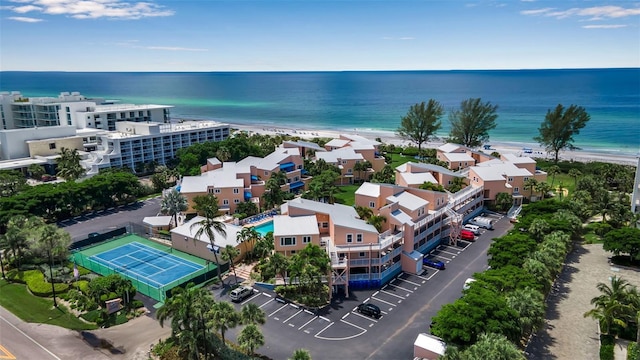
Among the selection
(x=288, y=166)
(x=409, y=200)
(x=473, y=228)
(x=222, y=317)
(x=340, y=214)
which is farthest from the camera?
(x=288, y=166)

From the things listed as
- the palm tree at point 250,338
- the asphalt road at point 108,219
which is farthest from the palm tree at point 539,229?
the asphalt road at point 108,219

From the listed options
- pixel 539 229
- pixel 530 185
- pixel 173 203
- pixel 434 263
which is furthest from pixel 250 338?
pixel 530 185

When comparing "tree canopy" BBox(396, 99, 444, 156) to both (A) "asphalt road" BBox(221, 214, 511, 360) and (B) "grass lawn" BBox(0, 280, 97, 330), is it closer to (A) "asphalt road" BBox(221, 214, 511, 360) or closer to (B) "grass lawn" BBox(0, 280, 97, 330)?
(A) "asphalt road" BBox(221, 214, 511, 360)

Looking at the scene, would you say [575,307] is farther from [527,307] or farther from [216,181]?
[216,181]

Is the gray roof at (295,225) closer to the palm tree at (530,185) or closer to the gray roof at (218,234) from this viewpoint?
the gray roof at (218,234)

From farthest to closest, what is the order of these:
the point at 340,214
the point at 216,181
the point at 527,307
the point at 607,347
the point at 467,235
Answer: the point at 216,181
the point at 467,235
the point at 340,214
the point at 607,347
the point at 527,307

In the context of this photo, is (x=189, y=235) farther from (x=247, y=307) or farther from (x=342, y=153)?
(x=342, y=153)

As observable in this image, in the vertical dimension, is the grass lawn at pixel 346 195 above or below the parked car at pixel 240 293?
above
